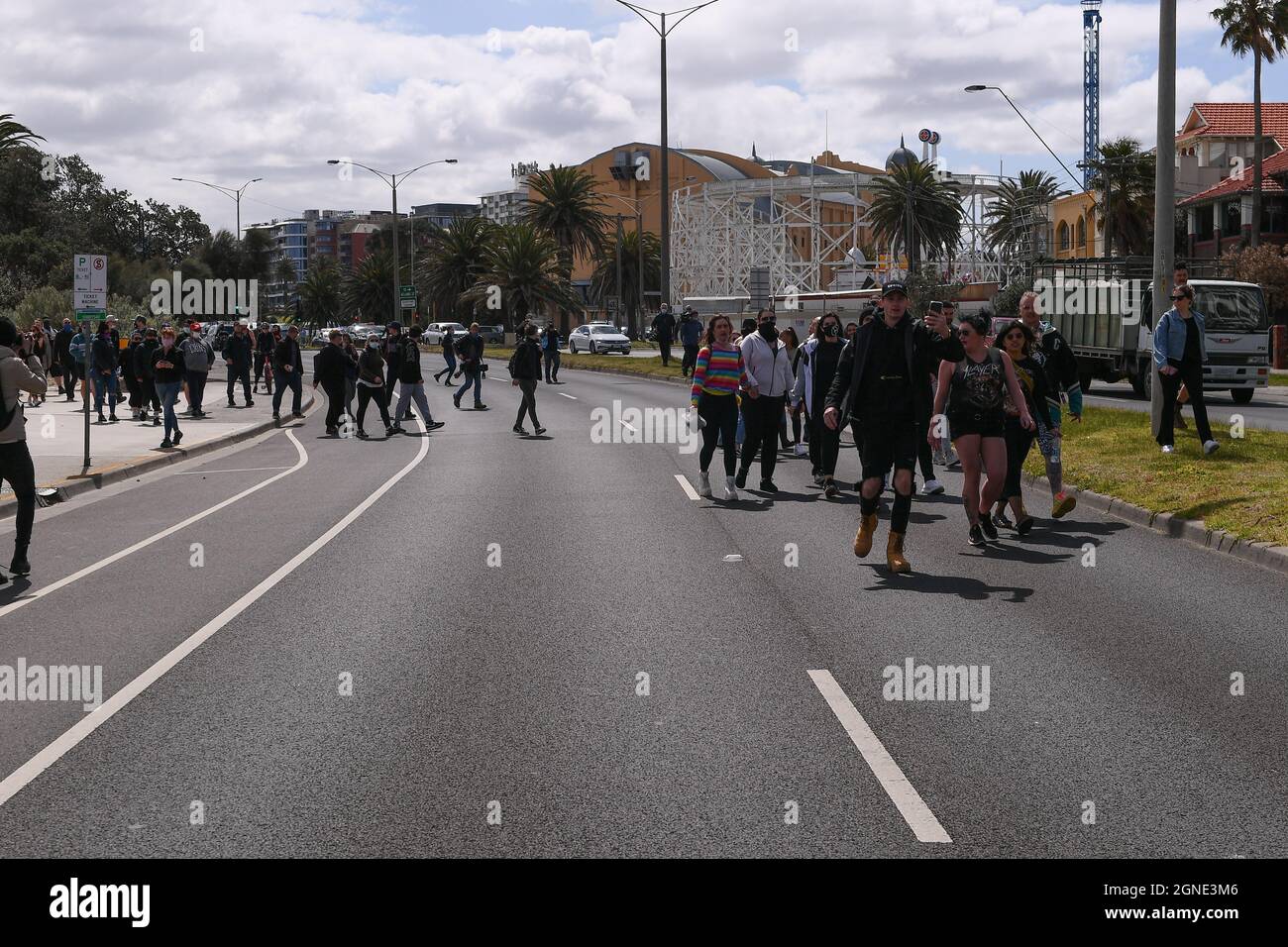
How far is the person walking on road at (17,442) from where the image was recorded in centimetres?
1092

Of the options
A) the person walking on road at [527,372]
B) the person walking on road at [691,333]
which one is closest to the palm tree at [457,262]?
the person walking on road at [691,333]

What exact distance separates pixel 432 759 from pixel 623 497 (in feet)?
32.3

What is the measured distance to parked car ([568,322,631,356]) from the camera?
6494cm

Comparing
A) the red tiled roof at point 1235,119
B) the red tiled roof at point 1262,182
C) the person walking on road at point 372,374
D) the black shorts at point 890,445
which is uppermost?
the red tiled roof at point 1235,119

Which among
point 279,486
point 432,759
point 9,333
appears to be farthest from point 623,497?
point 432,759

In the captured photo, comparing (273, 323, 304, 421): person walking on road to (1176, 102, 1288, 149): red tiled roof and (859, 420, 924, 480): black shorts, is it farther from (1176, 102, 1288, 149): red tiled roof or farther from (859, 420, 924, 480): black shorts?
(1176, 102, 1288, 149): red tiled roof

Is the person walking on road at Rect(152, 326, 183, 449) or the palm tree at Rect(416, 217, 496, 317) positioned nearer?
the person walking on road at Rect(152, 326, 183, 449)

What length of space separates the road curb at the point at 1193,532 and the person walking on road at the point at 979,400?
5.78 feet

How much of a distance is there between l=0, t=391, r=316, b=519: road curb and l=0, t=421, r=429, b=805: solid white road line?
19.7 feet

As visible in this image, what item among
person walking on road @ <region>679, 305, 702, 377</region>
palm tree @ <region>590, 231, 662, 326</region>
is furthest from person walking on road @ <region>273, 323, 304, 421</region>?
palm tree @ <region>590, 231, 662, 326</region>

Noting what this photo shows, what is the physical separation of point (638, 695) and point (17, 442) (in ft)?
21.3

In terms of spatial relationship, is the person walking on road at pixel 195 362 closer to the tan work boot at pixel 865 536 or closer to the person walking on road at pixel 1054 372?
the person walking on road at pixel 1054 372
